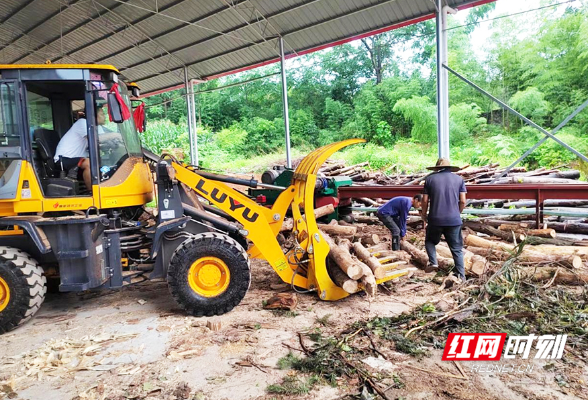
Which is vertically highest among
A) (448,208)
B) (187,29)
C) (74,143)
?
(187,29)

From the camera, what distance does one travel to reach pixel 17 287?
4.79m

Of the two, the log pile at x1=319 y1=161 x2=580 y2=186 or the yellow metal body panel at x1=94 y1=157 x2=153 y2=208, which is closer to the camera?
the yellow metal body panel at x1=94 y1=157 x2=153 y2=208

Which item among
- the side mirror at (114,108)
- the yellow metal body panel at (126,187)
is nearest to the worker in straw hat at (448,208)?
the yellow metal body panel at (126,187)

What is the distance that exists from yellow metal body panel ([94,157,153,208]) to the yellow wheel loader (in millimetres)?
14

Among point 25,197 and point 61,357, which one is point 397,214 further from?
point 25,197

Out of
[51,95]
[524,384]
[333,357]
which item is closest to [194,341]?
[333,357]

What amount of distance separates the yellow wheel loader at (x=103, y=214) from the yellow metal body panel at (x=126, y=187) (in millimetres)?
14

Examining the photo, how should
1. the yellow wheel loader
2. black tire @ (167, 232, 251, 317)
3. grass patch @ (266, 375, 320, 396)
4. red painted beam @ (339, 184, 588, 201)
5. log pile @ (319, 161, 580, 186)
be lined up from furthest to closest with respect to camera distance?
log pile @ (319, 161, 580, 186) → red painted beam @ (339, 184, 588, 201) → black tire @ (167, 232, 251, 317) → the yellow wheel loader → grass patch @ (266, 375, 320, 396)

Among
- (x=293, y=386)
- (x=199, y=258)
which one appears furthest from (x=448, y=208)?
(x=293, y=386)

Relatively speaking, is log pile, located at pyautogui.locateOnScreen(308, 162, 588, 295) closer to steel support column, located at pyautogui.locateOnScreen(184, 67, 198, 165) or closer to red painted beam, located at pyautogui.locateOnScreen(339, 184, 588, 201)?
red painted beam, located at pyautogui.locateOnScreen(339, 184, 588, 201)

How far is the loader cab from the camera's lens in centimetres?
494

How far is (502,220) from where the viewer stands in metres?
9.24

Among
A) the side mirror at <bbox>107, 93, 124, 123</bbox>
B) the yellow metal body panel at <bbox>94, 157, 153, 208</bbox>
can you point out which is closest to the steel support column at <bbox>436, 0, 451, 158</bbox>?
the yellow metal body panel at <bbox>94, 157, 153, 208</bbox>

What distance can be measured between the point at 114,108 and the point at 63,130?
1.38 metres
